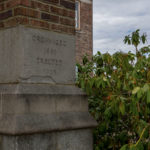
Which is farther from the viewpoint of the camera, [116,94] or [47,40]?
[116,94]

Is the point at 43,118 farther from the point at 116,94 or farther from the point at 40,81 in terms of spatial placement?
the point at 116,94

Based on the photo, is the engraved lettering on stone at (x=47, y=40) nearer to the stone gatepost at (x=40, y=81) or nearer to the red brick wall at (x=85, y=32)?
the stone gatepost at (x=40, y=81)

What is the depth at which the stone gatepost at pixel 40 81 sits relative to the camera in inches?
121

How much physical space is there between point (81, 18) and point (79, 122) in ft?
40.5

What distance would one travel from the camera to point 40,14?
11.0ft

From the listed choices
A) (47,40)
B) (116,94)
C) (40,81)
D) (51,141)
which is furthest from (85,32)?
(51,141)

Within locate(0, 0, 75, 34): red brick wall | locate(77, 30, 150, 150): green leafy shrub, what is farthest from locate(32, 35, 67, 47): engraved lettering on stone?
locate(77, 30, 150, 150): green leafy shrub

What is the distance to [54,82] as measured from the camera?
3461mm

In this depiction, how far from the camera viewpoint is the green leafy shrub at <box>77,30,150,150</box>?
143 inches

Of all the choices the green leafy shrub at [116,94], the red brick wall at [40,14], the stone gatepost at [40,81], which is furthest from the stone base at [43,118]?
the red brick wall at [40,14]

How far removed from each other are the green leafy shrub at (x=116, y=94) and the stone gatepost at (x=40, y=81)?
1.29 ft

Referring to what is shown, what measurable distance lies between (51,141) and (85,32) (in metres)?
12.5

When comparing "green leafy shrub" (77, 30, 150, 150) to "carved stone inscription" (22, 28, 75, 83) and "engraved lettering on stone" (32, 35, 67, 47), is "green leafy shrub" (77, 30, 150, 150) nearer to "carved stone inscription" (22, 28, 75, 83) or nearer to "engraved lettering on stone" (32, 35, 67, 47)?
"carved stone inscription" (22, 28, 75, 83)

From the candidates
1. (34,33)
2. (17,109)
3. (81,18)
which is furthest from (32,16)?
(81,18)
